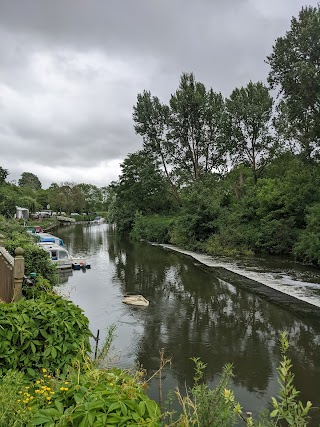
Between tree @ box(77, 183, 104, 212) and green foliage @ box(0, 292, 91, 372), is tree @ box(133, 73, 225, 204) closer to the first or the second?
green foliage @ box(0, 292, 91, 372)

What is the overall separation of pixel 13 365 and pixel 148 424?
2.40m

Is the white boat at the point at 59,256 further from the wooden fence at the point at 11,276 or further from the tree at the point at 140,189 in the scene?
the tree at the point at 140,189

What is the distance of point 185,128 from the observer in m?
40.7

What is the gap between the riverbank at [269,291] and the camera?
12242 millimetres

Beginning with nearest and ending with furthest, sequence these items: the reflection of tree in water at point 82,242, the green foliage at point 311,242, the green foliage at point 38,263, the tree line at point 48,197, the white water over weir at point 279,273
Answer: the green foliage at point 38,263 < the white water over weir at point 279,273 < the green foliage at point 311,242 < the reflection of tree in water at point 82,242 < the tree line at point 48,197

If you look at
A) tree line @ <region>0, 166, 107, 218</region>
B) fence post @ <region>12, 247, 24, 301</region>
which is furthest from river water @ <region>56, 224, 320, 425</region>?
tree line @ <region>0, 166, 107, 218</region>

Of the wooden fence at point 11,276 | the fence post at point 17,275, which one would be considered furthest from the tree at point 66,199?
the fence post at point 17,275

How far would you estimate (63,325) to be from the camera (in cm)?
473

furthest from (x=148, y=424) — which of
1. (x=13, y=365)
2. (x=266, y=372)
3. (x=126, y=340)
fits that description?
(x=126, y=340)

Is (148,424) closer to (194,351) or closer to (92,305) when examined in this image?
(194,351)

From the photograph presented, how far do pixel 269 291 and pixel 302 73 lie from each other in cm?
1335

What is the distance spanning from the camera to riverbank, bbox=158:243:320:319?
12242 mm

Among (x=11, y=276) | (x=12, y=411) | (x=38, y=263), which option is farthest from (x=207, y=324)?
(x=12, y=411)

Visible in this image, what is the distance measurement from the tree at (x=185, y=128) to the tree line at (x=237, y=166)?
0.37 feet
